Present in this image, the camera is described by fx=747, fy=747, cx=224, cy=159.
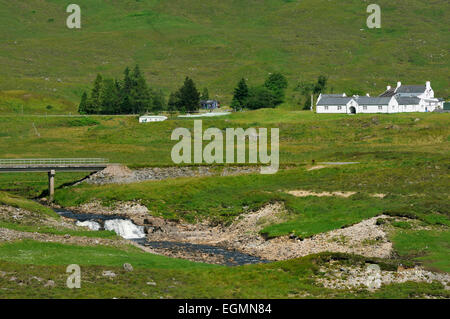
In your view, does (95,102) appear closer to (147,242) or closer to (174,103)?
(174,103)

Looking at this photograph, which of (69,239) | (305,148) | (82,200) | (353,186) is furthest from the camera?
(305,148)

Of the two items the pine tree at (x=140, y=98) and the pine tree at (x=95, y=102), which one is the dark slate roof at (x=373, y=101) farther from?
the pine tree at (x=95, y=102)

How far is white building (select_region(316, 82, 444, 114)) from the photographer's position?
16962 cm

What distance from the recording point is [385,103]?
168875 mm

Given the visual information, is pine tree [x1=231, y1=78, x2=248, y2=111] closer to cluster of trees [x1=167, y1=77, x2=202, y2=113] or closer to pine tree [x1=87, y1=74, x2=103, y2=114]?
cluster of trees [x1=167, y1=77, x2=202, y2=113]

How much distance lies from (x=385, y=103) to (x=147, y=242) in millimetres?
104792

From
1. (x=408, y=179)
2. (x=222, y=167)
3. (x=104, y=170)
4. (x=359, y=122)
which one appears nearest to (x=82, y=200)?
(x=104, y=170)

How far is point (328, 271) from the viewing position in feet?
181

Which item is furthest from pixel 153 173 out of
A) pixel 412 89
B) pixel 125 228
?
pixel 412 89

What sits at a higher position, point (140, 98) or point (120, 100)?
point (140, 98)

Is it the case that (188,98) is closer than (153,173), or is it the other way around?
(153,173)

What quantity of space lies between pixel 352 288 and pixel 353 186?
40.6 metres
